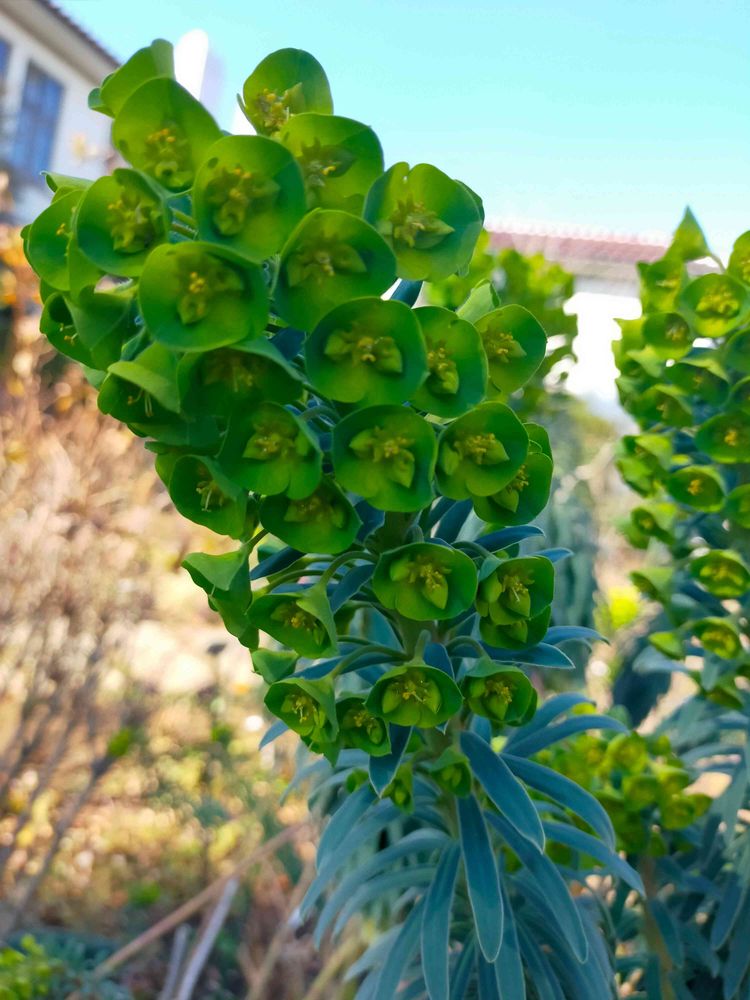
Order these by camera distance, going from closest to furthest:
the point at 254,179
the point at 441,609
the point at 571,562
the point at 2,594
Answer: the point at 254,179, the point at 441,609, the point at 571,562, the point at 2,594

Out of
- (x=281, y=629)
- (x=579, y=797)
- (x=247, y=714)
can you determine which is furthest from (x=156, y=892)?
(x=281, y=629)

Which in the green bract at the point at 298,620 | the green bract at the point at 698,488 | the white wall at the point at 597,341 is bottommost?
the green bract at the point at 298,620

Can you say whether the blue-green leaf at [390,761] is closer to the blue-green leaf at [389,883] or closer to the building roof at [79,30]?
the blue-green leaf at [389,883]

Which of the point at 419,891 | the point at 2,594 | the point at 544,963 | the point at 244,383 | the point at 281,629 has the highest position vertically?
the point at 2,594

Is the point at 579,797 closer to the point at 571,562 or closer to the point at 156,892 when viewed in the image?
the point at 571,562

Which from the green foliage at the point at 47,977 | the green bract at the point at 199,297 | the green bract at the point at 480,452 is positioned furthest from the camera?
the green foliage at the point at 47,977

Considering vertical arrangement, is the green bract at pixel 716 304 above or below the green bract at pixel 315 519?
above

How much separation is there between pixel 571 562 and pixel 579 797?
167 cm

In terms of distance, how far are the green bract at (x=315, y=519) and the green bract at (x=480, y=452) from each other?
0.09 m

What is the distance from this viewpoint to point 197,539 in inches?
149

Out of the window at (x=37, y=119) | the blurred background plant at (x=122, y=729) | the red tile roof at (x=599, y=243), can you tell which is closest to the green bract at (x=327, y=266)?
the blurred background plant at (x=122, y=729)

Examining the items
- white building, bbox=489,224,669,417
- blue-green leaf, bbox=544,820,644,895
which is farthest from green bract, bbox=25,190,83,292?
white building, bbox=489,224,669,417

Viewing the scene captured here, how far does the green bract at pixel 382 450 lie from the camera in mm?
727

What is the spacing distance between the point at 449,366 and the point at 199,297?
0.73ft
